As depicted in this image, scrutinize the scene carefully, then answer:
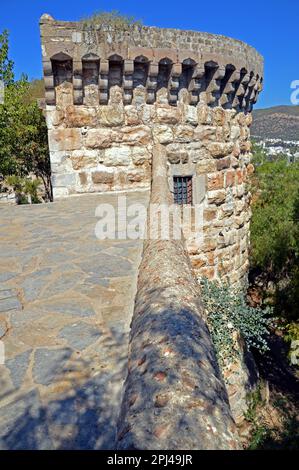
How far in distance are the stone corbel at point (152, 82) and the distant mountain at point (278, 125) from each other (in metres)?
46.1

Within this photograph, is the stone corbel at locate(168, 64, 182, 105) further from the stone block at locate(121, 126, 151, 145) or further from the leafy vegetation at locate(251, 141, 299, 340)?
the leafy vegetation at locate(251, 141, 299, 340)

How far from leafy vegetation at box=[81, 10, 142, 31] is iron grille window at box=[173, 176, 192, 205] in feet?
9.40

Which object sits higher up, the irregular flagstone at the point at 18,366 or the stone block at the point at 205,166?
the stone block at the point at 205,166

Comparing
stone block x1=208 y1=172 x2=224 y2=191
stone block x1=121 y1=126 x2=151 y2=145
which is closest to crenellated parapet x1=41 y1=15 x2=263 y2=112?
stone block x1=121 y1=126 x2=151 y2=145

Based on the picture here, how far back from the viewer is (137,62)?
21.4 ft

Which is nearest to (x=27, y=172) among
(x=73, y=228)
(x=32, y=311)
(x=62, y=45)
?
(x=62, y=45)

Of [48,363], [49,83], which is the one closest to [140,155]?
[49,83]

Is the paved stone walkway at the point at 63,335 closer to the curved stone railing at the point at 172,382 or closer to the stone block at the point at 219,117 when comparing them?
the curved stone railing at the point at 172,382

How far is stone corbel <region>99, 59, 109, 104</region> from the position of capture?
20.6 ft

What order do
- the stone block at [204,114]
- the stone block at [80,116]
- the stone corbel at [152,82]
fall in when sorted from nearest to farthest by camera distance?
the stone corbel at [152,82] < the stone block at [80,116] < the stone block at [204,114]

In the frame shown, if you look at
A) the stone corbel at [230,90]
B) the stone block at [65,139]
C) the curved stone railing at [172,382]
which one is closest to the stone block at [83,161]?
the stone block at [65,139]

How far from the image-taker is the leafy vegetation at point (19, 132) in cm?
1109

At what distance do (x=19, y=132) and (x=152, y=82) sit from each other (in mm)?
5992
